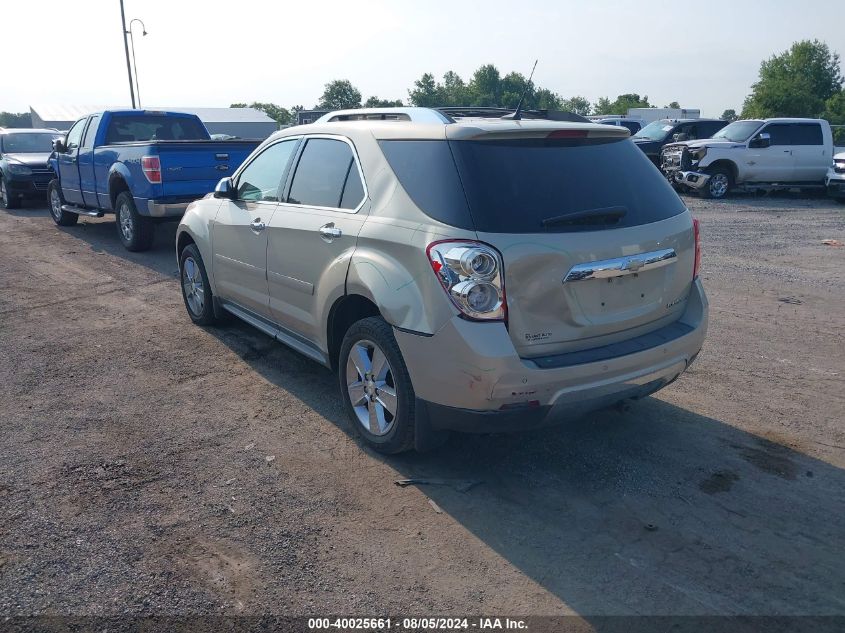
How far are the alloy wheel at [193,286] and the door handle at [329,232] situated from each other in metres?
2.46

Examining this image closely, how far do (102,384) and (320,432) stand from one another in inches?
76.7

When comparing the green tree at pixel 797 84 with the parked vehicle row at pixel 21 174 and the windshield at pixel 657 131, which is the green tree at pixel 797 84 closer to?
the windshield at pixel 657 131

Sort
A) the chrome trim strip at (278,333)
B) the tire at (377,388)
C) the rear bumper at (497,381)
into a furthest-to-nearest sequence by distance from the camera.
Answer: the chrome trim strip at (278,333), the tire at (377,388), the rear bumper at (497,381)

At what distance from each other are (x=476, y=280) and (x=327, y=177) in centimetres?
164

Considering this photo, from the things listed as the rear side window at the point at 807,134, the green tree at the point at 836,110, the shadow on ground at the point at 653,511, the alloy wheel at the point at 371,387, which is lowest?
the shadow on ground at the point at 653,511

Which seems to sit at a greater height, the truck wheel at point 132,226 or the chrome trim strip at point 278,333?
the truck wheel at point 132,226

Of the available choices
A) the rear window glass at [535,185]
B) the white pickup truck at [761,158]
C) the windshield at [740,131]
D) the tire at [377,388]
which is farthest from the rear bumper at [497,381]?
the windshield at [740,131]

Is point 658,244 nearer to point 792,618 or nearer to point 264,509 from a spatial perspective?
point 792,618

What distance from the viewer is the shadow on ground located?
299 cm

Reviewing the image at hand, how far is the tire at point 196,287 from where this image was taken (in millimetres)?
6379

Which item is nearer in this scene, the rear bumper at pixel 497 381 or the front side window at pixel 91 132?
the rear bumper at pixel 497 381

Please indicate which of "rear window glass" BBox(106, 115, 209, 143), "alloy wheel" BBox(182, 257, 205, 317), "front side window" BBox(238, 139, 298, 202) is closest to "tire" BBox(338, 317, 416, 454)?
"front side window" BBox(238, 139, 298, 202)

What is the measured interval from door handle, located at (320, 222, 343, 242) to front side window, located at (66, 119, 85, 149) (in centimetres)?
931

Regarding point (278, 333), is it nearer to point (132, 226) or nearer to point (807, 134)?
point (132, 226)
